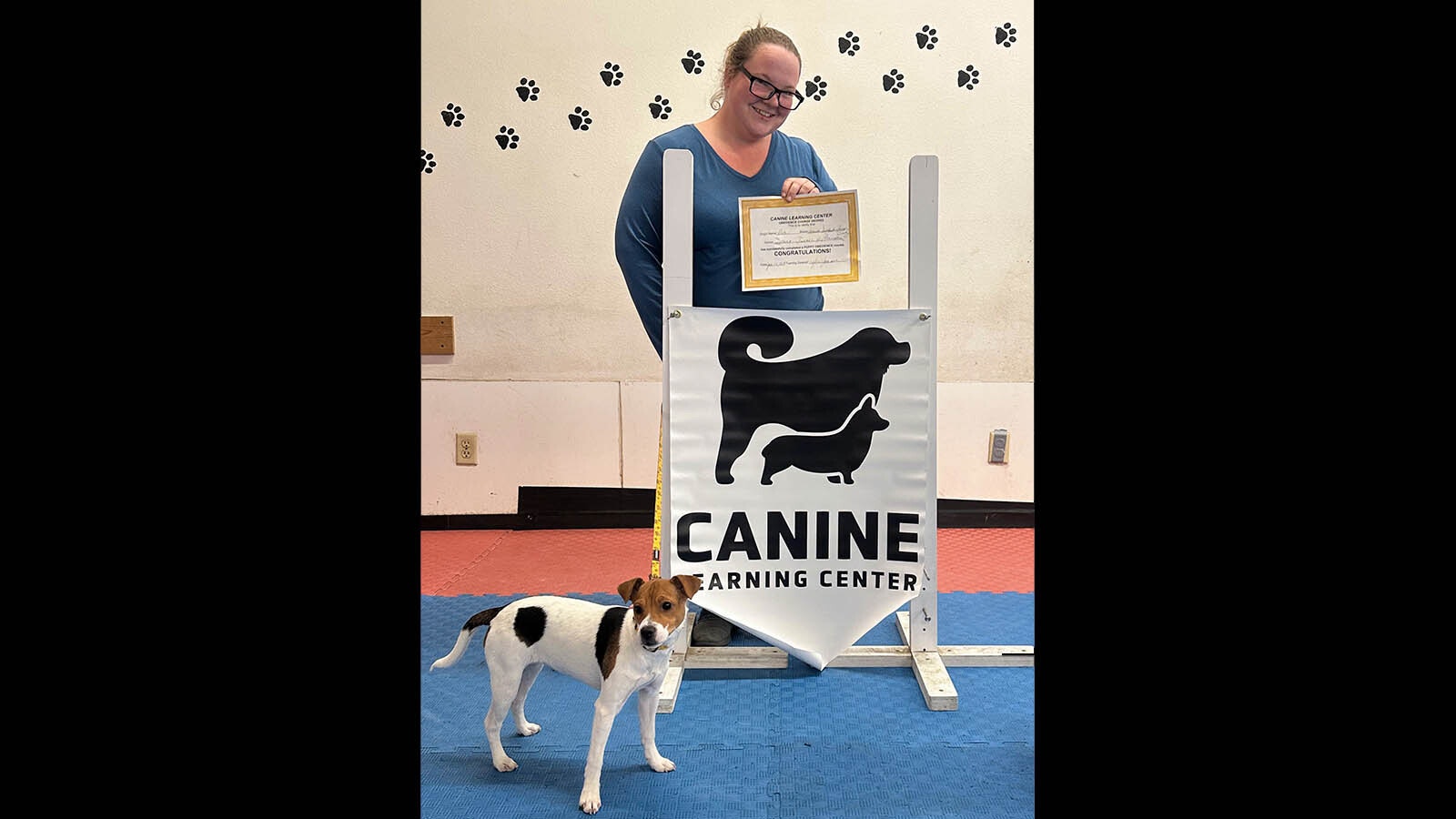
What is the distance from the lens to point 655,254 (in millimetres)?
2066

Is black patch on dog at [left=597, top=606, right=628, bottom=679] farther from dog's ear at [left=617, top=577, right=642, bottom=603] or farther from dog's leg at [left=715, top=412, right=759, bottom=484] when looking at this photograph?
dog's leg at [left=715, top=412, right=759, bottom=484]

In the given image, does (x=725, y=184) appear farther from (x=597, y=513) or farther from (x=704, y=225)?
(x=597, y=513)

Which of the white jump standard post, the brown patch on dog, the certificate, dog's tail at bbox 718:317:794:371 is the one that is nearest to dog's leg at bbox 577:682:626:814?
the brown patch on dog

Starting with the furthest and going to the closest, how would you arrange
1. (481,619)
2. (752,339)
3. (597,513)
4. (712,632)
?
1. (597,513)
2. (712,632)
3. (752,339)
4. (481,619)

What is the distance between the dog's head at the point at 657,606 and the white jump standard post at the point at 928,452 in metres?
0.39

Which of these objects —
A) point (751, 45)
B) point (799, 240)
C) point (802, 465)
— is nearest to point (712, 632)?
point (802, 465)

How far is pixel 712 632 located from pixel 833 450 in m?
0.57

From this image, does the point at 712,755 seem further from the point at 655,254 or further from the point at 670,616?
the point at 655,254

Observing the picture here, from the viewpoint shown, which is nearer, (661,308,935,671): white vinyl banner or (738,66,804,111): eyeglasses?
(661,308,935,671): white vinyl banner

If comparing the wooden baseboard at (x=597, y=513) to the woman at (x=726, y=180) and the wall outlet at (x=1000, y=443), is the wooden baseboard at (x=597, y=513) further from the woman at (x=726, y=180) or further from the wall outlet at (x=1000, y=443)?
the woman at (x=726, y=180)

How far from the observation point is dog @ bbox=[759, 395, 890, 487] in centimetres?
183

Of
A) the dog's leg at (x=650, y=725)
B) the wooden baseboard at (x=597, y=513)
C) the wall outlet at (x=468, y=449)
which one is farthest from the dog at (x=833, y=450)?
the wall outlet at (x=468, y=449)

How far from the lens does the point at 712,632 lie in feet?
6.88

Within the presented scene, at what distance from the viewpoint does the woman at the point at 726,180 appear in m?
1.97
